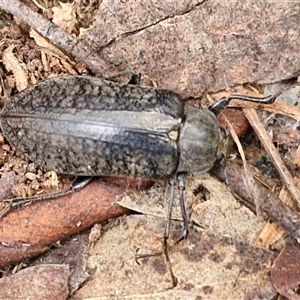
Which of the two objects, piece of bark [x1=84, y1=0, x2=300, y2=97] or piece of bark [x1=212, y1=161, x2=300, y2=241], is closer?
piece of bark [x1=212, y1=161, x2=300, y2=241]

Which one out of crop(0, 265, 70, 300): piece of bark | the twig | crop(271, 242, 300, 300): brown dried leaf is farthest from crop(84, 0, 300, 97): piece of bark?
crop(0, 265, 70, 300): piece of bark

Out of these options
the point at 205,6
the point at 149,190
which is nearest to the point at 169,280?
the point at 149,190

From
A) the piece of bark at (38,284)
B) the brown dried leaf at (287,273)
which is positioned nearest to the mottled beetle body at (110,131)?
the piece of bark at (38,284)

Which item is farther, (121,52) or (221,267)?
(121,52)

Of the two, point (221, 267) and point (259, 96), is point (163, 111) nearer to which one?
point (259, 96)

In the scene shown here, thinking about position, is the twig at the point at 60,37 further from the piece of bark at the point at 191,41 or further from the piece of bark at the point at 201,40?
the piece of bark at the point at 201,40

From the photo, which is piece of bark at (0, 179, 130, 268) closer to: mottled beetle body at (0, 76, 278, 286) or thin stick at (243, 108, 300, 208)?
mottled beetle body at (0, 76, 278, 286)
